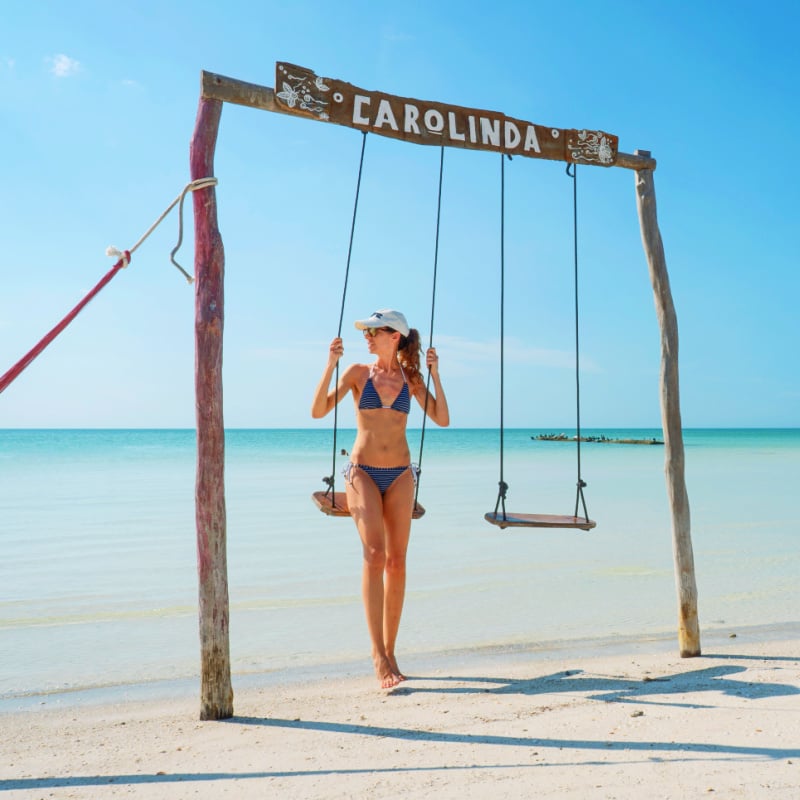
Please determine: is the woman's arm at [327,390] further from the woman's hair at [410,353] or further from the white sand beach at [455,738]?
the white sand beach at [455,738]

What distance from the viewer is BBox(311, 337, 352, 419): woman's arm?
4.07 m

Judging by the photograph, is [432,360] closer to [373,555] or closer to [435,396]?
[435,396]

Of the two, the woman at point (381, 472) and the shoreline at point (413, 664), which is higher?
the woman at point (381, 472)

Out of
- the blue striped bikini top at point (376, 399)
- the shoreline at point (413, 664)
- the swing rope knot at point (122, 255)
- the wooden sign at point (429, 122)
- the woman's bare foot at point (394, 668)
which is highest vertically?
the wooden sign at point (429, 122)

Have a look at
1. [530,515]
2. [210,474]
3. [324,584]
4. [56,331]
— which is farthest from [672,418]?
[324,584]

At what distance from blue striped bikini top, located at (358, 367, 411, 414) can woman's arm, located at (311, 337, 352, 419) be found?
0.12m

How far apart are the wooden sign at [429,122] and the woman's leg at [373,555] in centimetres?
189

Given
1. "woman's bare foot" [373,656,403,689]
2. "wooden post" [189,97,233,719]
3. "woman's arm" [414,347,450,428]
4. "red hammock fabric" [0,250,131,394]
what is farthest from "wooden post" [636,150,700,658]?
"red hammock fabric" [0,250,131,394]

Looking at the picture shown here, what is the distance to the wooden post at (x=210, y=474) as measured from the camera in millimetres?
3562

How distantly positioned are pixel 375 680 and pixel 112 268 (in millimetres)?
2614

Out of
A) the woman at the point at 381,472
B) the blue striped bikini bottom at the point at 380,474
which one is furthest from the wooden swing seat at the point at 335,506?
the blue striped bikini bottom at the point at 380,474

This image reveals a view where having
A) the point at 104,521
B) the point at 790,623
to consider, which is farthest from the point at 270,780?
the point at 104,521

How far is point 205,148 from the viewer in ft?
12.1

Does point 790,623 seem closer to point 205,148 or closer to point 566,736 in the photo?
point 566,736
